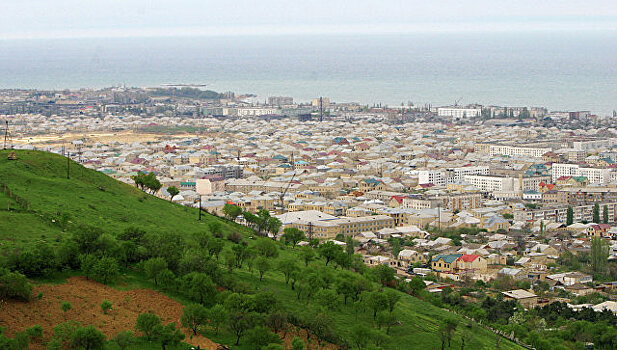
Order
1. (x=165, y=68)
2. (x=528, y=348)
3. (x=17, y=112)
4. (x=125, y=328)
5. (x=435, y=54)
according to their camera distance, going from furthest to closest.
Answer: (x=435, y=54) → (x=165, y=68) → (x=17, y=112) → (x=528, y=348) → (x=125, y=328)

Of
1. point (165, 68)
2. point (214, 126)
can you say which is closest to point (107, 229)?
point (214, 126)

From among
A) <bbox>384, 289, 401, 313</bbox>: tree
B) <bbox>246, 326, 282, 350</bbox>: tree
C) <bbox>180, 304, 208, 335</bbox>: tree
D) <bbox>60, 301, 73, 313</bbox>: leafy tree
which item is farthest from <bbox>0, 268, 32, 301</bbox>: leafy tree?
<bbox>384, 289, 401, 313</bbox>: tree

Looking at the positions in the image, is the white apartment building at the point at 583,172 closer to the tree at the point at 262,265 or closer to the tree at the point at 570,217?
the tree at the point at 570,217

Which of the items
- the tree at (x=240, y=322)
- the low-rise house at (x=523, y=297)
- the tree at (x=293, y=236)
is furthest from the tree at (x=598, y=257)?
the tree at (x=240, y=322)

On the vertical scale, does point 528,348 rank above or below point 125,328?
below

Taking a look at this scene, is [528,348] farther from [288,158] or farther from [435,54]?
[435,54]

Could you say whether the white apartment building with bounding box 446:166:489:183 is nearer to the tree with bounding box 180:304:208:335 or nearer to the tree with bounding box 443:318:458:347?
the tree with bounding box 443:318:458:347

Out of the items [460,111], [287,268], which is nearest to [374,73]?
[460,111]
